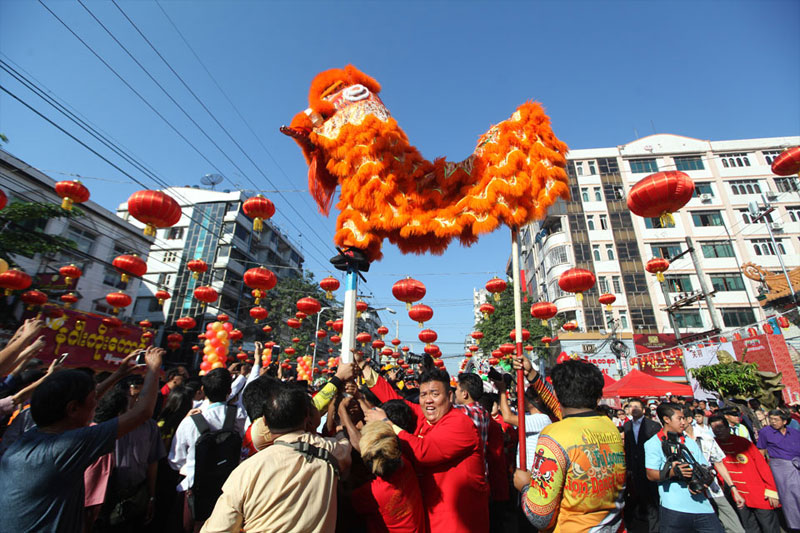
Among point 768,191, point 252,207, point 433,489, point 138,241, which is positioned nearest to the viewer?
point 433,489

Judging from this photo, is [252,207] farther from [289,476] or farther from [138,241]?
[138,241]

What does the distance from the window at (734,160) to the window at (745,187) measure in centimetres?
132

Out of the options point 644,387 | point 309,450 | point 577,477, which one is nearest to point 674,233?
point 644,387

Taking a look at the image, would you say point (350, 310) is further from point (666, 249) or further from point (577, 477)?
point (666, 249)

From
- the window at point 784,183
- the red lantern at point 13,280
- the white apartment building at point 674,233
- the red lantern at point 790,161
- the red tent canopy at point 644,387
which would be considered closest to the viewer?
the red lantern at point 790,161

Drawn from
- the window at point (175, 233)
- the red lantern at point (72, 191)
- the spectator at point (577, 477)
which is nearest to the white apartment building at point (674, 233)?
the red lantern at point (72, 191)

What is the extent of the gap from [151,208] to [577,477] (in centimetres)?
587

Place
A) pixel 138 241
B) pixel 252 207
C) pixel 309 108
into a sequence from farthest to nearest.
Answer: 1. pixel 138 241
2. pixel 252 207
3. pixel 309 108

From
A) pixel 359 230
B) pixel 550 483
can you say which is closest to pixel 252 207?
pixel 359 230

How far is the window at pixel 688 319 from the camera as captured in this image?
22.0 meters

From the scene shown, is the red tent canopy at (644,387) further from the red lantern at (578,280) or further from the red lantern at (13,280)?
the red lantern at (13,280)

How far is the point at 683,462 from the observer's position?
9.05ft

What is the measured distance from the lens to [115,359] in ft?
48.1

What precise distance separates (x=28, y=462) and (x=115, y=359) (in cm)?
1661
